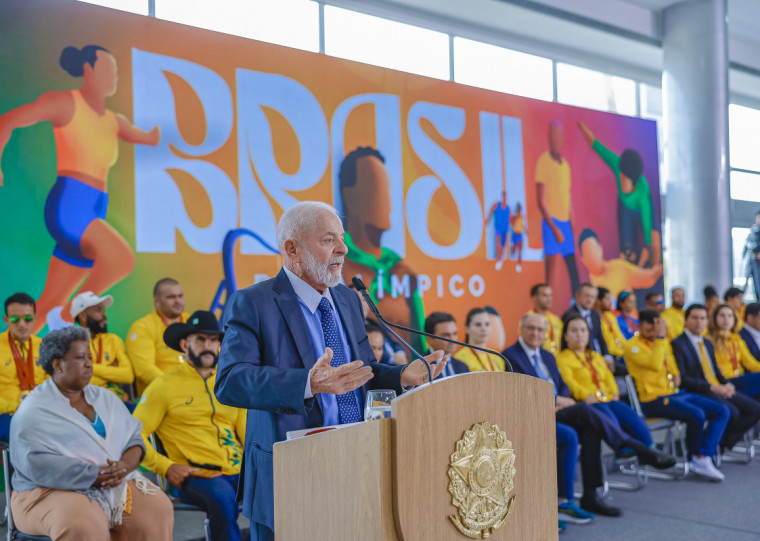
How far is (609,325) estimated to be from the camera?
784 cm

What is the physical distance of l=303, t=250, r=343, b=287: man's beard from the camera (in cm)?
202

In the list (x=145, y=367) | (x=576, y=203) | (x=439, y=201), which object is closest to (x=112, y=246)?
(x=145, y=367)

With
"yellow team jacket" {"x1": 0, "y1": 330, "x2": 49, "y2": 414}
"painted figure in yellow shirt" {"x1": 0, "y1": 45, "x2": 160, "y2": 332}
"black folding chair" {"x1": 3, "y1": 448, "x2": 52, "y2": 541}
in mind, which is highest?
"painted figure in yellow shirt" {"x1": 0, "y1": 45, "x2": 160, "y2": 332}

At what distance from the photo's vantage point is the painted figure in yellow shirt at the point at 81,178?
5188 mm

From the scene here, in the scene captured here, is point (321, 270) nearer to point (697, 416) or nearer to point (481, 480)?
point (481, 480)

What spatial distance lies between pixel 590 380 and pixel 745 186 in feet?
28.7

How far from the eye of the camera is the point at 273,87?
6402mm

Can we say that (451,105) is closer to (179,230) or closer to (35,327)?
(179,230)

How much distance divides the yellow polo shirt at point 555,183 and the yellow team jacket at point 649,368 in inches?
98.7

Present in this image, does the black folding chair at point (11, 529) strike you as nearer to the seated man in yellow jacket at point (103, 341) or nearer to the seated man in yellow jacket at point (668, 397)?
the seated man in yellow jacket at point (103, 341)

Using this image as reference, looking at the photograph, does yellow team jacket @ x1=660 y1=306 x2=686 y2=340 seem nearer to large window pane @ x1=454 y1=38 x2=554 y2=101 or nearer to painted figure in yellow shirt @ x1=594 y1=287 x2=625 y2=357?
painted figure in yellow shirt @ x1=594 y1=287 x2=625 y2=357

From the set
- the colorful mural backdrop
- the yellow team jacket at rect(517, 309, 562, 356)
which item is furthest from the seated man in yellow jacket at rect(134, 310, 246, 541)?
the yellow team jacket at rect(517, 309, 562, 356)

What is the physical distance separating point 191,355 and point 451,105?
14.8 ft

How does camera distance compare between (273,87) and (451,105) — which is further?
(451,105)
